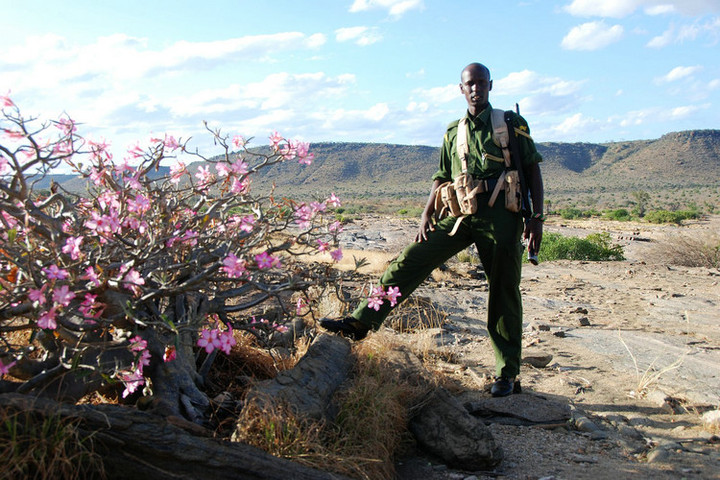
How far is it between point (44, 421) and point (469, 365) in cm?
341

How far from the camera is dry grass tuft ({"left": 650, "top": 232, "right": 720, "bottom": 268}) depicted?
11609mm

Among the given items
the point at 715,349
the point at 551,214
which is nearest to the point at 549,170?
the point at 551,214

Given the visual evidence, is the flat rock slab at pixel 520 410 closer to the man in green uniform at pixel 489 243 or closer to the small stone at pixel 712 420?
the man in green uniform at pixel 489 243

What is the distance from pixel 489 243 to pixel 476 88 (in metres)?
1.05

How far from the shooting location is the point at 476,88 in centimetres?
423

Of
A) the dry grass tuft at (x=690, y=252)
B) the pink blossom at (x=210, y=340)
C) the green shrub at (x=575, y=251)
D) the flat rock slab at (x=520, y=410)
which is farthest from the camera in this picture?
the green shrub at (x=575, y=251)

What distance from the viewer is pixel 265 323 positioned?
3.56 meters

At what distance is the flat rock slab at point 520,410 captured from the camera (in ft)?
12.6

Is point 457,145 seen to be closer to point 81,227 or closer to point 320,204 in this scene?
point 320,204

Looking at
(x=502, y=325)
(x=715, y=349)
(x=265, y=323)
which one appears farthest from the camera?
(x=715, y=349)

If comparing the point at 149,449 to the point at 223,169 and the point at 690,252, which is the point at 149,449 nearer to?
the point at 223,169

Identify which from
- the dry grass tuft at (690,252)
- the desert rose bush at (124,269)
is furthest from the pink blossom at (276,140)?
the dry grass tuft at (690,252)

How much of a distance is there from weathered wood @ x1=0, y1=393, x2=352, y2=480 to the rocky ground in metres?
1.02

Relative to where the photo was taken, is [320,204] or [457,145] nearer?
[320,204]
